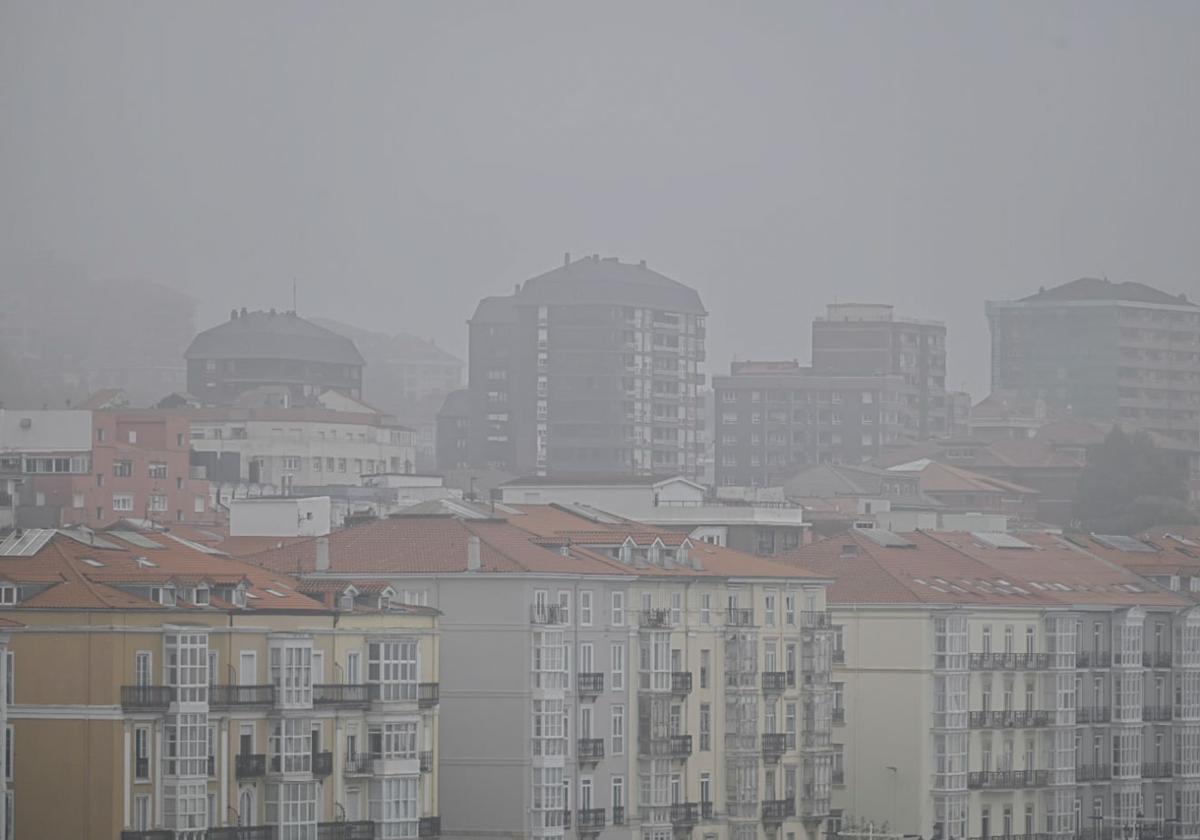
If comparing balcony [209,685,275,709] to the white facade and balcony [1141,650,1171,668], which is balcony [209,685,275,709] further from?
balcony [1141,650,1171,668]

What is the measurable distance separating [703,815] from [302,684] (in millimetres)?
20407

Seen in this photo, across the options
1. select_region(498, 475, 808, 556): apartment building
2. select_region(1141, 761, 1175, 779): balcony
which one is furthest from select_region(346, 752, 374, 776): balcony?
select_region(1141, 761, 1175, 779): balcony

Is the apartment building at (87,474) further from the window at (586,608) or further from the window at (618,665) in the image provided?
the window at (586,608)

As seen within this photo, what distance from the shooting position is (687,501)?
145125mm

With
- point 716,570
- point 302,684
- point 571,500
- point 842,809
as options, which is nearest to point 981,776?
point 842,809

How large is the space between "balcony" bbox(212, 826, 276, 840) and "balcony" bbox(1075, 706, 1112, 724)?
4492 cm

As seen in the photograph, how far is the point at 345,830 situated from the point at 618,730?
15.0 meters

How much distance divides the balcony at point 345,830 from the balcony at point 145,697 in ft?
20.1

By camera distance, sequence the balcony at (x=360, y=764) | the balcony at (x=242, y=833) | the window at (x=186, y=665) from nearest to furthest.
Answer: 1. the window at (x=186, y=665)
2. the balcony at (x=242, y=833)
3. the balcony at (x=360, y=764)

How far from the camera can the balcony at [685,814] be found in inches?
4141

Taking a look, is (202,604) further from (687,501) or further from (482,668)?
(687,501)

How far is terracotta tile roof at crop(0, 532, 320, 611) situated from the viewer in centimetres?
8569

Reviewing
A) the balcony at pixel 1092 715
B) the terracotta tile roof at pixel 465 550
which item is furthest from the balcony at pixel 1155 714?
the terracotta tile roof at pixel 465 550

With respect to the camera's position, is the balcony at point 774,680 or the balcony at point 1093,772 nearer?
the balcony at point 774,680
